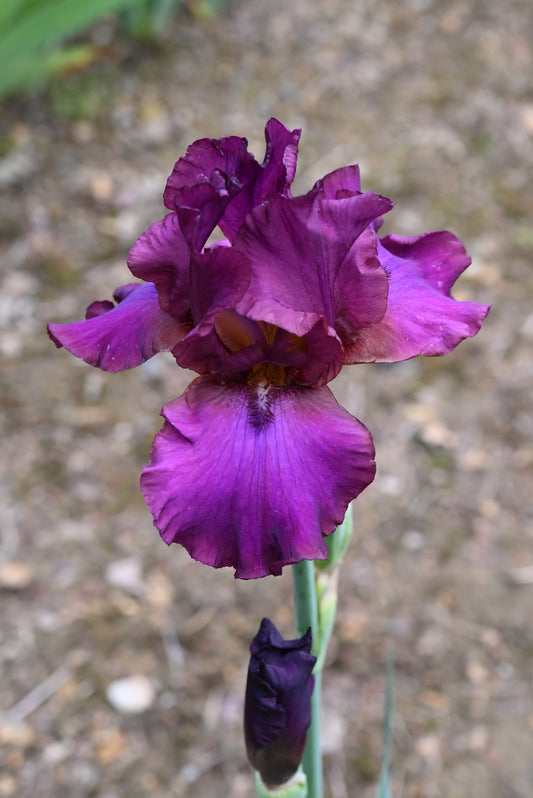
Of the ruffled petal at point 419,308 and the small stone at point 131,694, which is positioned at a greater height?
the ruffled petal at point 419,308

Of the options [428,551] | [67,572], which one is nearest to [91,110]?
[67,572]

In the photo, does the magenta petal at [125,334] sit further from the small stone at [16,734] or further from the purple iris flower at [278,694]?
the small stone at [16,734]

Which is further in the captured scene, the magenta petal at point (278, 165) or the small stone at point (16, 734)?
the small stone at point (16, 734)

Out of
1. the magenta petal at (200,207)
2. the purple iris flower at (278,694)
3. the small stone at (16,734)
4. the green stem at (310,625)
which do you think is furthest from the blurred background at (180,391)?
the magenta petal at (200,207)

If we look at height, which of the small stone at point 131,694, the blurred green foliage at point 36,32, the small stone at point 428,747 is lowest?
the small stone at point 428,747

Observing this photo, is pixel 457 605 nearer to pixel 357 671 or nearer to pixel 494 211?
pixel 357 671

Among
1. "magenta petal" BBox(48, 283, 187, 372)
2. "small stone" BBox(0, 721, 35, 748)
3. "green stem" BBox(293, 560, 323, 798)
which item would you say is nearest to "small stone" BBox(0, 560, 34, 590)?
"small stone" BBox(0, 721, 35, 748)

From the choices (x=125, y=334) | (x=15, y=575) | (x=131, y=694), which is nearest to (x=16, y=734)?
(x=131, y=694)
